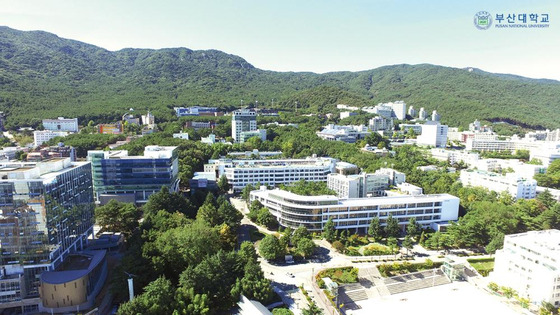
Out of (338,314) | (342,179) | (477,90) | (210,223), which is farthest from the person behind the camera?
(477,90)

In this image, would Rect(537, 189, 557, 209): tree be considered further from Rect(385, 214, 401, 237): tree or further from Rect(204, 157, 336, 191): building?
Rect(204, 157, 336, 191): building

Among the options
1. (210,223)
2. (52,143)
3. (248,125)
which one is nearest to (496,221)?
(210,223)

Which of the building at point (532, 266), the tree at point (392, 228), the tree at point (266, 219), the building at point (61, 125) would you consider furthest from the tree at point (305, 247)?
the building at point (61, 125)

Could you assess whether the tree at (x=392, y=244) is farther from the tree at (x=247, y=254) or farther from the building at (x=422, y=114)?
the building at (x=422, y=114)

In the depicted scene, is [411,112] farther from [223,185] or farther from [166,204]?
[166,204]

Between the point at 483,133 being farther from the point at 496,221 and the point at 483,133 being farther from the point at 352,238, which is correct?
the point at 352,238

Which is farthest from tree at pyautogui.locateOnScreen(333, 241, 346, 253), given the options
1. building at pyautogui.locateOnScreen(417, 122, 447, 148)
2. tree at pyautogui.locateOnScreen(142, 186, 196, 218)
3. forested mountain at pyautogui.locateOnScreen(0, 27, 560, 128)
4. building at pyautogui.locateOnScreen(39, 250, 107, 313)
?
forested mountain at pyautogui.locateOnScreen(0, 27, 560, 128)

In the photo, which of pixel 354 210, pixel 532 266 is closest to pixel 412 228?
pixel 354 210
